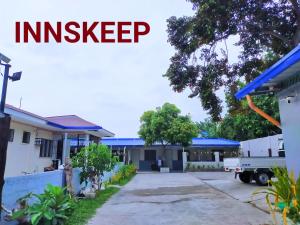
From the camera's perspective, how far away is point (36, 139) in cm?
1515

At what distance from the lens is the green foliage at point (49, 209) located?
20.1ft

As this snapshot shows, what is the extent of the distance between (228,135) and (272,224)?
35015 mm

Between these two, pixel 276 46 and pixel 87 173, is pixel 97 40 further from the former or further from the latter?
pixel 276 46

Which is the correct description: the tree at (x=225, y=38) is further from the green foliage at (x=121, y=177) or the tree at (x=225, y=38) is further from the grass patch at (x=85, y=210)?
the green foliage at (x=121, y=177)

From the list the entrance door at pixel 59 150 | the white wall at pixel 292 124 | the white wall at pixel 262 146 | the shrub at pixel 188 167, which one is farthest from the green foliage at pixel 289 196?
the shrub at pixel 188 167

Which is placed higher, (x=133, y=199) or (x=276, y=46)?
(x=276, y=46)

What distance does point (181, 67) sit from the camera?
42.1ft

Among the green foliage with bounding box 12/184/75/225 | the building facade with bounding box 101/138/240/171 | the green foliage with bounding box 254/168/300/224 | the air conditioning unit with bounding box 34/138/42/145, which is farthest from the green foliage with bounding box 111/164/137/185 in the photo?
the green foliage with bounding box 254/168/300/224

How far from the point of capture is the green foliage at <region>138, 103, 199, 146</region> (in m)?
30.1

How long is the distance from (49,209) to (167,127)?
2434 cm

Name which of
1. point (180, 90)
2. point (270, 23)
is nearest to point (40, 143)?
point (180, 90)

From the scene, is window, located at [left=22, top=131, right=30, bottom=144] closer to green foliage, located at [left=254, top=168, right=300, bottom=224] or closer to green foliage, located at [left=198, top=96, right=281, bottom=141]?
green foliage, located at [left=198, top=96, right=281, bottom=141]

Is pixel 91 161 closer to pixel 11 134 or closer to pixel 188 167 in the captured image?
pixel 11 134

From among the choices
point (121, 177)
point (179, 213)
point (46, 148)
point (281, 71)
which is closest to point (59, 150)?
point (46, 148)
